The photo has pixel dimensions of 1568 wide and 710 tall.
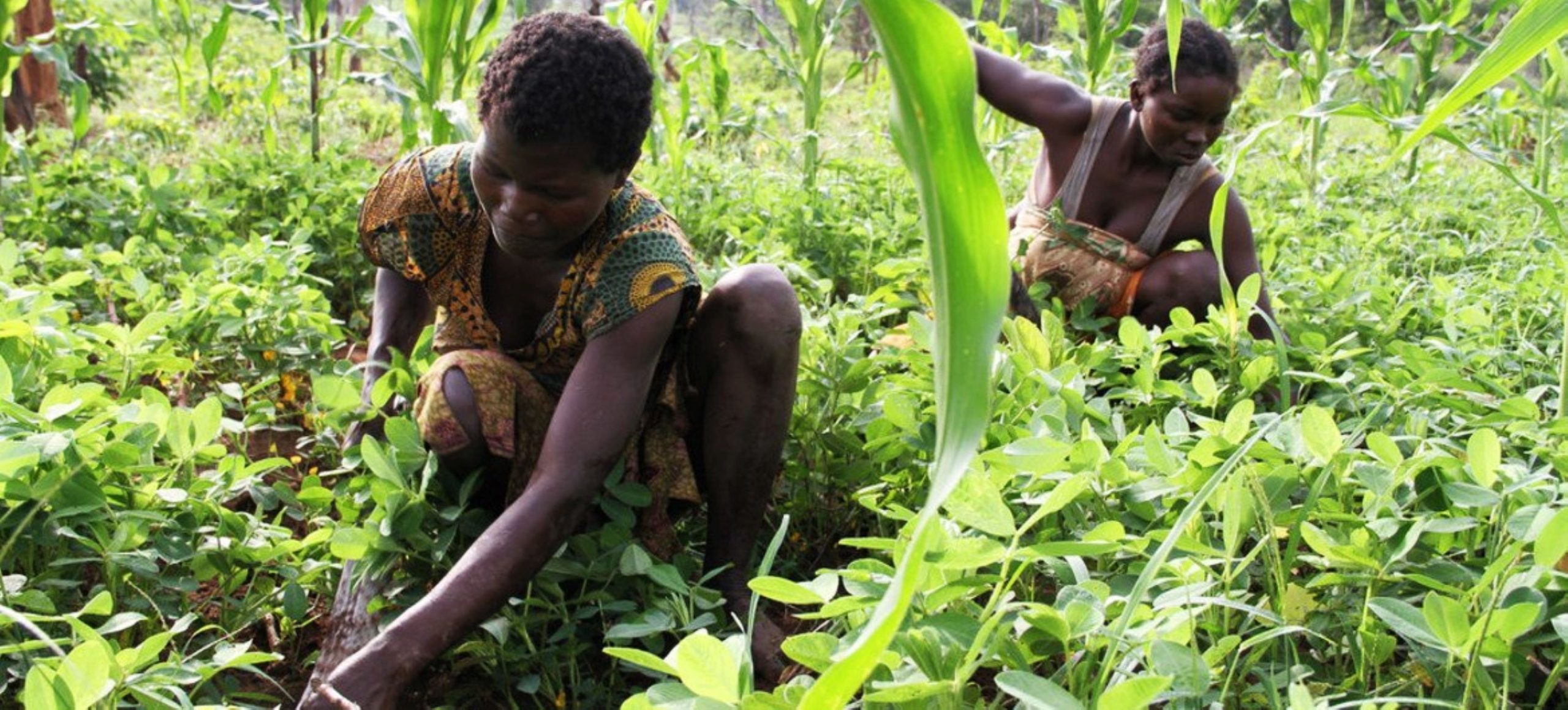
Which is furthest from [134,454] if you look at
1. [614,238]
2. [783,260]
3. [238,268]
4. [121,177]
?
[121,177]

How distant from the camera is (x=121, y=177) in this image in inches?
159

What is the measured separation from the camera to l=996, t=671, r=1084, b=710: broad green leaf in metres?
1.10

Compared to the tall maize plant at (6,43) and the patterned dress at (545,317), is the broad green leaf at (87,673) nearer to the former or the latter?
the patterned dress at (545,317)

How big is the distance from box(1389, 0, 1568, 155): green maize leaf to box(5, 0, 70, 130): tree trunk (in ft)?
23.0

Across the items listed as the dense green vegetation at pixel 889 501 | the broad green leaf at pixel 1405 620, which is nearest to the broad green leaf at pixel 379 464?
the dense green vegetation at pixel 889 501

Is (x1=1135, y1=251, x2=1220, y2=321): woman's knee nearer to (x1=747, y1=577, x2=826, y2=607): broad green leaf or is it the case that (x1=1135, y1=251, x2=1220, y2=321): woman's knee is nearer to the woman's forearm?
the woman's forearm

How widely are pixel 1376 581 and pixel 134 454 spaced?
156 centimetres

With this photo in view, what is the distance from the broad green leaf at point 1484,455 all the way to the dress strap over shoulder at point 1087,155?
218cm

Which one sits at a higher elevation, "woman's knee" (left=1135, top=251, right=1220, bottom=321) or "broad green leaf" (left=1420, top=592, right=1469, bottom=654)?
"broad green leaf" (left=1420, top=592, right=1469, bottom=654)

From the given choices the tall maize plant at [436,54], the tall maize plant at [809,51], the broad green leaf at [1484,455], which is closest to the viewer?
the broad green leaf at [1484,455]

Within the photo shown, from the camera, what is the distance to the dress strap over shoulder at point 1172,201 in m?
3.46

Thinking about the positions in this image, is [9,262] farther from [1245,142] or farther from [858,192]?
[858,192]

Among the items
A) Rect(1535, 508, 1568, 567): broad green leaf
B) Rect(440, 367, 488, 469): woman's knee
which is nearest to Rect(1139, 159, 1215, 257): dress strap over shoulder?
Rect(440, 367, 488, 469): woman's knee

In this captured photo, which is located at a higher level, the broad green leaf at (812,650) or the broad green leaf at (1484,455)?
the broad green leaf at (1484,455)
